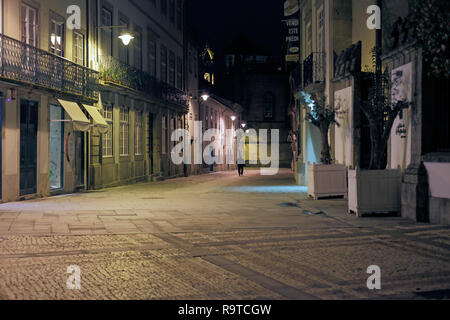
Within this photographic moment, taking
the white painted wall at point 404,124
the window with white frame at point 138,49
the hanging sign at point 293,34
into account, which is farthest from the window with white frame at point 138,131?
the white painted wall at point 404,124

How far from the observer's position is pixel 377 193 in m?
11.7

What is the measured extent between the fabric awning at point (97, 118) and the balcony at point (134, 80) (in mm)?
1508

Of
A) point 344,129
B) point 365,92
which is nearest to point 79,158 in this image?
point 344,129

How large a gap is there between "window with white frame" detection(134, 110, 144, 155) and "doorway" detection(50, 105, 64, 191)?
7.73 meters

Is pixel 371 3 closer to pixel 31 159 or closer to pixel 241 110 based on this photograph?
pixel 31 159

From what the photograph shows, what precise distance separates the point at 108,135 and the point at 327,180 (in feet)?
35.3

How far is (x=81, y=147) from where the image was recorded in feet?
66.0

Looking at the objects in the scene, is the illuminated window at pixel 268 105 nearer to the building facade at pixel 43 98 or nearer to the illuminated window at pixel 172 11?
the illuminated window at pixel 172 11

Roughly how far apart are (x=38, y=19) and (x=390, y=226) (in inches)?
499

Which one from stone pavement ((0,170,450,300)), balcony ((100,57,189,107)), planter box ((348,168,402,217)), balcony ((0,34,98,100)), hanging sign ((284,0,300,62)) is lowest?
stone pavement ((0,170,450,300))

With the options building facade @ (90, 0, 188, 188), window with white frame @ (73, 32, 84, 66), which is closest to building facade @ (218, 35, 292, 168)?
→ building facade @ (90, 0, 188, 188)

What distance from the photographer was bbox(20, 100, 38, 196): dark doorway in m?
15.9

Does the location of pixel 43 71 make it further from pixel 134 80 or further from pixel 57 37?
pixel 134 80

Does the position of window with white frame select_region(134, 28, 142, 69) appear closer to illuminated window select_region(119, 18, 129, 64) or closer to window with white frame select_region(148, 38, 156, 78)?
illuminated window select_region(119, 18, 129, 64)
